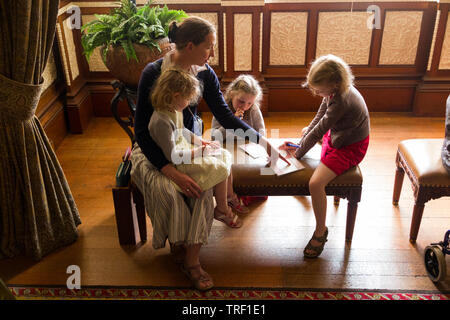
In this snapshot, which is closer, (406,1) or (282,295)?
(282,295)

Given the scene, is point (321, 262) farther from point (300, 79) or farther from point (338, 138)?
point (300, 79)

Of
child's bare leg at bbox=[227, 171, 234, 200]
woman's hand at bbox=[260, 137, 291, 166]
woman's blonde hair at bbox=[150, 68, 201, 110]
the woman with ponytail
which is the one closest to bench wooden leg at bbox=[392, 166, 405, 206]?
woman's hand at bbox=[260, 137, 291, 166]

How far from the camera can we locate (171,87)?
2135 mm

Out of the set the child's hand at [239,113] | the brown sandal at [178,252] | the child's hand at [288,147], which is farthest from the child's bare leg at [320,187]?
the brown sandal at [178,252]

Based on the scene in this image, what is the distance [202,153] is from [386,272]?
44.7 inches

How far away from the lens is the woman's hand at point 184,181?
222 centimetres

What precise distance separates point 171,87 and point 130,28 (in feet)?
3.52

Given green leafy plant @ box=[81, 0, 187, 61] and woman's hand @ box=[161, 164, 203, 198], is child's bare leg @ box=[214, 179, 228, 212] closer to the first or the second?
woman's hand @ box=[161, 164, 203, 198]

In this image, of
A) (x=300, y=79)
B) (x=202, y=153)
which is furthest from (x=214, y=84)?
(x=300, y=79)

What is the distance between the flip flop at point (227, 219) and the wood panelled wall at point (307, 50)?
174 centimetres

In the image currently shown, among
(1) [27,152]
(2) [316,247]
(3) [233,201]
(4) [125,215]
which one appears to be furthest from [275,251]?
(1) [27,152]

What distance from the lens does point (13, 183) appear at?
243 centimetres

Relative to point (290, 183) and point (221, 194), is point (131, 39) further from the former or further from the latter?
point (290, 183)

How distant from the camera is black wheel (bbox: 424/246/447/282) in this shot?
2.26 meters
